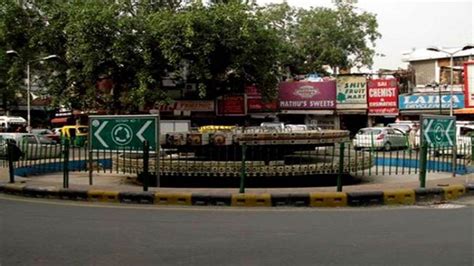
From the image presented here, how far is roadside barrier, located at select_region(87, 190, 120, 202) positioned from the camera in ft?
35.9

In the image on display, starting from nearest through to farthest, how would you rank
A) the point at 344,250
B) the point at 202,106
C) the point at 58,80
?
the point at 344,250 → the point at 58,80 → the point at 202,106

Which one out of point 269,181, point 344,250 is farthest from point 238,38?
point 344,250

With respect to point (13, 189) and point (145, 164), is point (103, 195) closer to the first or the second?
point (145, 164)

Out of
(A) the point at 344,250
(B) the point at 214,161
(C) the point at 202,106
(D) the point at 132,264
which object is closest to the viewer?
(D) the point at 132,264

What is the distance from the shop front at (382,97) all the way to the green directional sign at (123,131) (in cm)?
3195

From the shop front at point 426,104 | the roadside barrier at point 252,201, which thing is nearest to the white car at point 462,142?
the roadside barrier at point 252,201

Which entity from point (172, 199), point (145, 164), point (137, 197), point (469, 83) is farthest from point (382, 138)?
point (137, 197)

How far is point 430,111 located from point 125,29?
2293 centimetres

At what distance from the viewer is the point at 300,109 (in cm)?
4225

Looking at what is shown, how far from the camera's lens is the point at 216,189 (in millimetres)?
11891

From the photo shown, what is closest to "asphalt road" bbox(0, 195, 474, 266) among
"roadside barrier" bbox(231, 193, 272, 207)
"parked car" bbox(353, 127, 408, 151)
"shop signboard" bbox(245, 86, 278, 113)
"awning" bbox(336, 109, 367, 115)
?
"roadside barrier" bbox(231, 193, 272, 207)

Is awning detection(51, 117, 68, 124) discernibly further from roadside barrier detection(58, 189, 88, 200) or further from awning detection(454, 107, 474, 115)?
roadside barrier detection(58, 189, 88, 200)

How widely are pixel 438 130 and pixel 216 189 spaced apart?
598cm

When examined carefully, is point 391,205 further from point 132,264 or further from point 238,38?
point 238,38
